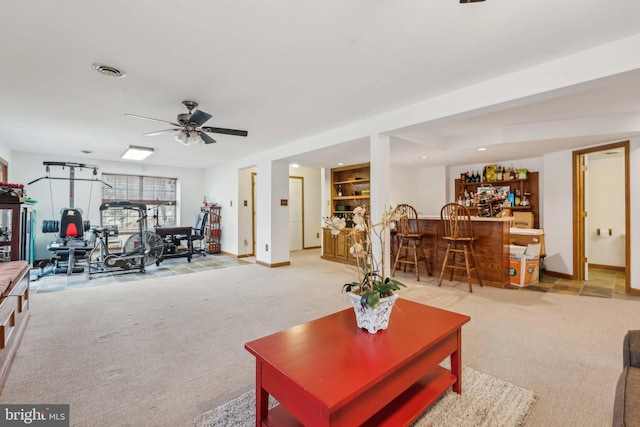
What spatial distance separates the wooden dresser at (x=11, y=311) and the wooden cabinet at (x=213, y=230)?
14.2 feet

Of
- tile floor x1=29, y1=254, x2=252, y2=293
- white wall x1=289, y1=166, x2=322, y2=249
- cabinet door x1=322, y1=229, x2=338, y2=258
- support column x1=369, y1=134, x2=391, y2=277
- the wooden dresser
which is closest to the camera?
the wooden dresser

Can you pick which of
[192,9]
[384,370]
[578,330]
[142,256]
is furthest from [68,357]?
[578,330]

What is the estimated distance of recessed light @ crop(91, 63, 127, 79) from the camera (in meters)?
2.39

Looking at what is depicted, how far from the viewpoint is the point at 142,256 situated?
5152mm

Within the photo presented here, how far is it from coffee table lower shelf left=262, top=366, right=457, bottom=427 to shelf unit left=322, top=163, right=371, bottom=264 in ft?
14.9

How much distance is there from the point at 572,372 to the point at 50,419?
127 inches

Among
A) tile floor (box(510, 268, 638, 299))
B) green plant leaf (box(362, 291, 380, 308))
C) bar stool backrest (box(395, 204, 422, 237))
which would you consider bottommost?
tile floor (box(510, 268, 638, 299))

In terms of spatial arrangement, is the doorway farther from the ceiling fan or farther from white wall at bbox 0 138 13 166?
white wall at bbox 0 138 13 166

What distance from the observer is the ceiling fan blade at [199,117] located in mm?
2988

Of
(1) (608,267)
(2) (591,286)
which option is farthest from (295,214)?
(1) (608,267)

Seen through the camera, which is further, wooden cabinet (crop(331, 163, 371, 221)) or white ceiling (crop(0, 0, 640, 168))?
wooden cabinet (crop(331, 163, 371, 221))

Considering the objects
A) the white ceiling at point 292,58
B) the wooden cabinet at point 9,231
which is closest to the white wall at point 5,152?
the white ceiling at point 292,58

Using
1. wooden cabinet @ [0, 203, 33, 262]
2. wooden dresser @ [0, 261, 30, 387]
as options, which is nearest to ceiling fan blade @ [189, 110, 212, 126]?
wooden cabinet @ [0, 203, 33, 262]

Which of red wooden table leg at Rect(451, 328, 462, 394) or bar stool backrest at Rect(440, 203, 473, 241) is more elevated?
bar stool backrest at Rect(440, 203, 473, 241)
